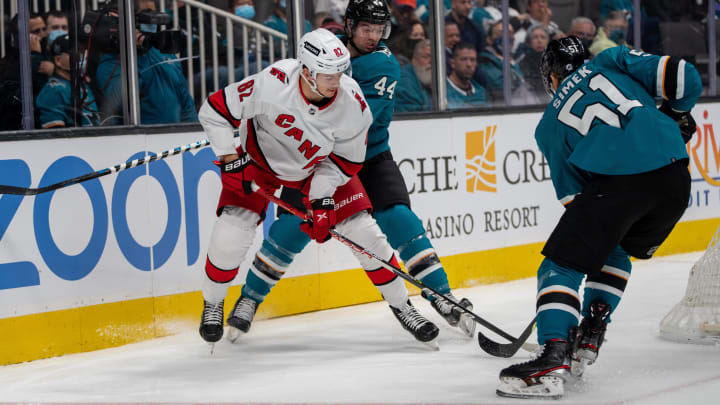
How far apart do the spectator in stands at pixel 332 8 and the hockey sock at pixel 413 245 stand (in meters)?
1.22

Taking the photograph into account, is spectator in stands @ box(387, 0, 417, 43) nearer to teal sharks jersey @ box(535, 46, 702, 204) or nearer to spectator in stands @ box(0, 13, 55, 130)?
spectator in stands @ box(0, 13, 55, 130)

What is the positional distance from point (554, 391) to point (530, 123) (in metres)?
2.82

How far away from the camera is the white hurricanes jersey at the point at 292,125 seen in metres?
3.39

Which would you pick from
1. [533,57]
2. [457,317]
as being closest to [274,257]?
[457,317]

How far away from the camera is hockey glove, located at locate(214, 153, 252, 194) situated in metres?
3.47

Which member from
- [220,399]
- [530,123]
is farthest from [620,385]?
[530,123]

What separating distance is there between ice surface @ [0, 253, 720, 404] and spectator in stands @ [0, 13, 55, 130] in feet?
2.95

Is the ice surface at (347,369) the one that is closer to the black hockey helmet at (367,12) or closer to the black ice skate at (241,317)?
the black ice skate at (241,317)

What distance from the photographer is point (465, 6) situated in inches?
210

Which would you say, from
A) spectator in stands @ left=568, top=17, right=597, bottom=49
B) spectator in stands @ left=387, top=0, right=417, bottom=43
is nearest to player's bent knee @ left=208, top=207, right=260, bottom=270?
spectator in stands @ left=387, top=0, right=417, bottom=43

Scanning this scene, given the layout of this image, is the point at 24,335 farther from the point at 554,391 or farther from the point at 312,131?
the point at 554,391

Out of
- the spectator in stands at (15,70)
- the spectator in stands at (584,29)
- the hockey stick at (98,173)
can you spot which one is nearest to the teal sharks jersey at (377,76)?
the hockey stick at (98,173)

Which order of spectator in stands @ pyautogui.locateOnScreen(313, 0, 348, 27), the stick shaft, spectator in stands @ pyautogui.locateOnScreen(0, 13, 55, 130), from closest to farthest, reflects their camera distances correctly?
1. the stick shaft
2. spectator in stands @ pyautogui.locateOnScreen(0, 13, 55, 130)
3. spectator in stands @ pyautogui.locateOnScreen(313, 0, 348, 27)

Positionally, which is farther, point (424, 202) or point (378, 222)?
point (424, 202)
